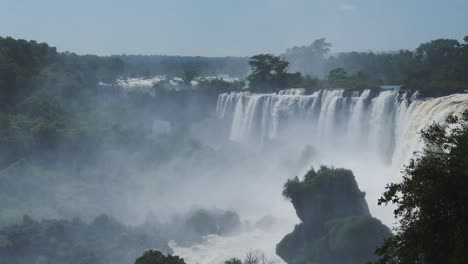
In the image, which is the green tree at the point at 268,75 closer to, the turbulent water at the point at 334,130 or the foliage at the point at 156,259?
the turbulent water at the point at 334,130

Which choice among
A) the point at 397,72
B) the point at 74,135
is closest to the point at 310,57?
the point at 397,72

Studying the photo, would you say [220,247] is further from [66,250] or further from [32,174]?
[32,174]

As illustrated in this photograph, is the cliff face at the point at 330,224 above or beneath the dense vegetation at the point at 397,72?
beneath

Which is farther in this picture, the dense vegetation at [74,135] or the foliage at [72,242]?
the dense vegetation at [74,135]

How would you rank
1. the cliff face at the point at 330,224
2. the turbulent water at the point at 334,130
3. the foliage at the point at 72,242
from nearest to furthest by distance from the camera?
1. the cliff face at the point at 330,224
2. the foliage at the point at 72,242
3. the turbulent water at the point at 334,130

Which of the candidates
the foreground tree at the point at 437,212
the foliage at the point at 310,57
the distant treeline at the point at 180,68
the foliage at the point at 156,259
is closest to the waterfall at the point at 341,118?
the foliage at the point at 156,259

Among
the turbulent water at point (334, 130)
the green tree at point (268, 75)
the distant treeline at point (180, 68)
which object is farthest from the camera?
the distant treeline at point (180, 68)

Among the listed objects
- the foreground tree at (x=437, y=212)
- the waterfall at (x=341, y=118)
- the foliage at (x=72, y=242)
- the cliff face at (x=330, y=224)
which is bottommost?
the foliage at (x=72, y=242)

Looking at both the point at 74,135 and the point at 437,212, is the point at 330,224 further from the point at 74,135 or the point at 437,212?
the point at 74,135
